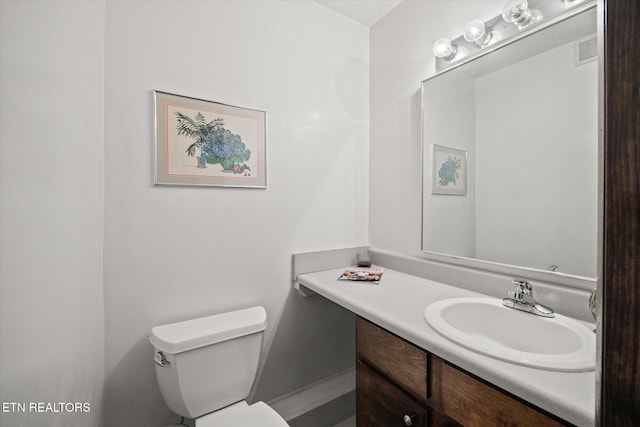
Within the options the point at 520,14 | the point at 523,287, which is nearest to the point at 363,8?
the point at 520,14

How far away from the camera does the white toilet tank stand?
1.04 metres

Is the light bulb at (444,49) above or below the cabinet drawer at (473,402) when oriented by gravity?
above

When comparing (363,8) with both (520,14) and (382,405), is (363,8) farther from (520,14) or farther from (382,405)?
(382,405)

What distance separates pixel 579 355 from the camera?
0.71 m

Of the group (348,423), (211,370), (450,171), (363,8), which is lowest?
(348,423)

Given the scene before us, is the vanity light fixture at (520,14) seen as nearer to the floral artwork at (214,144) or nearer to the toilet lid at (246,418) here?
the floral artwork at (214,144)

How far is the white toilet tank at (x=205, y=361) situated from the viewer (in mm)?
1038

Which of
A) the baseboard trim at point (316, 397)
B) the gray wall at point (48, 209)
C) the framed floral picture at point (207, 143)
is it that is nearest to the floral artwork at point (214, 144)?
the framed floral picture at point (207, 143)

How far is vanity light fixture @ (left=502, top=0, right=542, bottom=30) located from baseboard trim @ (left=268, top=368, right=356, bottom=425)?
1.99 meters

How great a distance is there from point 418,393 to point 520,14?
1.45 meters

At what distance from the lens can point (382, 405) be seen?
1.04m

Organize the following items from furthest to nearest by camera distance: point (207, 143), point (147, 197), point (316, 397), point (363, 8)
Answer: point (363, 8)
point (316, 397)
point (207, 143)
point (147, 197)

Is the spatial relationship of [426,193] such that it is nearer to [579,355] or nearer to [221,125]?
[579,355]

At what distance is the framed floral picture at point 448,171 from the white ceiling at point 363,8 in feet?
3.04
